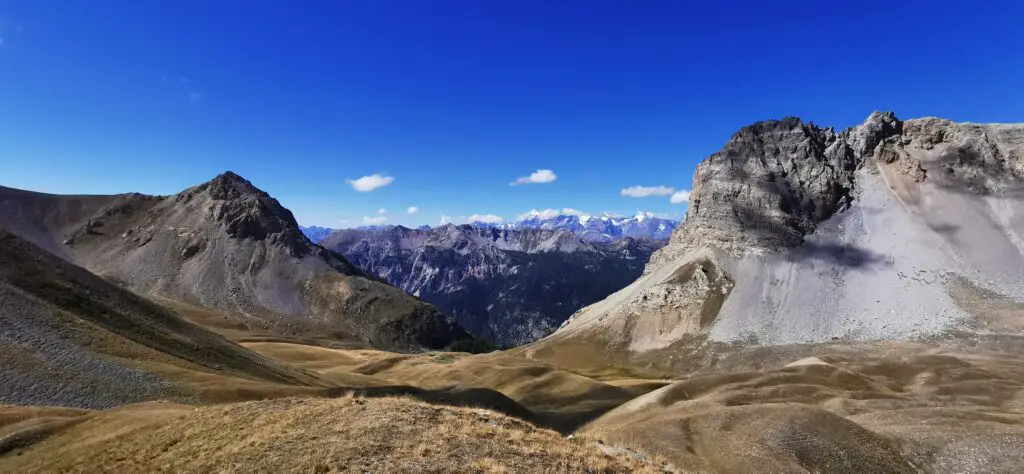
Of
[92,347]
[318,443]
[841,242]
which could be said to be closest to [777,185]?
[841,242]

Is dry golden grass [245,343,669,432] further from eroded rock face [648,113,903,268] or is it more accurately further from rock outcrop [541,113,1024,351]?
eroded rock face [648,113,903,268]

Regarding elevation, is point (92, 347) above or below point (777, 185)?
below

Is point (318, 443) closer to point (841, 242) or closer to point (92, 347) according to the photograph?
point (92, 347)

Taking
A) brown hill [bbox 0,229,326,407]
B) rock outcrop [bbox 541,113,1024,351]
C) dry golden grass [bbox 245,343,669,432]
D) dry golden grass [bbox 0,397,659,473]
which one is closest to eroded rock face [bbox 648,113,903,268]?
rock outcrop [bbox 541,113,1024,351]

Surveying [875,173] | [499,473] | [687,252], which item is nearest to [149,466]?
[499,473]

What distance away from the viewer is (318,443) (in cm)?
2045

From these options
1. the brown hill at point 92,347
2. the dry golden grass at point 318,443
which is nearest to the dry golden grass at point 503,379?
the brown hill at point 92,347

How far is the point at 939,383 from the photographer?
259ft

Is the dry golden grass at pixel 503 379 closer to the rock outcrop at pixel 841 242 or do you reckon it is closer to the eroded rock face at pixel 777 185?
the rock outcrop at pixel 841 242

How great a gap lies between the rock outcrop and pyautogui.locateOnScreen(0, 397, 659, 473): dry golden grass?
412 feet

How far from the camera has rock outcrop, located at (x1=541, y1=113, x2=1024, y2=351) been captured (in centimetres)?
12938

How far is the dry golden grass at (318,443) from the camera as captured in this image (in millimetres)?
19359

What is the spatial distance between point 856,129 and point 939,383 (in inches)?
5237

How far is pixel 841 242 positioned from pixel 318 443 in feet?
576
